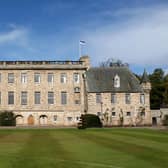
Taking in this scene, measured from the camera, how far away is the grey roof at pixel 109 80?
66.2 m

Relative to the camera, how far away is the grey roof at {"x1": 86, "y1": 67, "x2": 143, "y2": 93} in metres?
66.2

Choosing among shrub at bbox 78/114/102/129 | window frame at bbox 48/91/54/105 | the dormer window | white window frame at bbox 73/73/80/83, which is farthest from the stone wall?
shrub at bbox 78/114/102/129

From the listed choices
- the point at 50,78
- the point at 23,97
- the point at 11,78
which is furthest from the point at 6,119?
the point at 50,78

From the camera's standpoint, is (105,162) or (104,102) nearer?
(105,162)

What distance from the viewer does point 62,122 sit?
67125 mm

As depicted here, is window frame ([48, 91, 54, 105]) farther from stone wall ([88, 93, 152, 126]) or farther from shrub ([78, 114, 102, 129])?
shrub ([78, 114, 102, 129])

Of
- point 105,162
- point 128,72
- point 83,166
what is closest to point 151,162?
point 105,162

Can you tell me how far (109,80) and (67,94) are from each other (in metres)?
7.40

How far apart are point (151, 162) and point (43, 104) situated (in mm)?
54334

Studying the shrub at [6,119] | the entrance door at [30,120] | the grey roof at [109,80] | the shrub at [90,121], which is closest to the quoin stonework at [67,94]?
the grey roof at [109,80]

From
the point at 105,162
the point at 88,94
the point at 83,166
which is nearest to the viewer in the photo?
the point at 83,166

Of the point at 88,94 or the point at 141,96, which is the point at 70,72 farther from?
the point at 141,96

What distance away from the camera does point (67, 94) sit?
67.5 m

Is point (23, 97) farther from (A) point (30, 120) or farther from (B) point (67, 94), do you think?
(B) point (67, 94)
